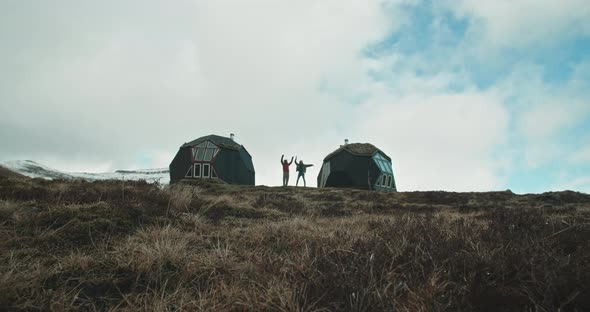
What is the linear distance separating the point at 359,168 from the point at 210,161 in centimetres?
1379

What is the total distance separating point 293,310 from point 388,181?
119ft


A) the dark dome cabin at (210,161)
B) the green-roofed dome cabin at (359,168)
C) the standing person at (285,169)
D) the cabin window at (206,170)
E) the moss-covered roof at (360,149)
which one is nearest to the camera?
the standing person at (285,169)

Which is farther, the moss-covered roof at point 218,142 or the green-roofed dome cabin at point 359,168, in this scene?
the moss-covered roof at point 218,142

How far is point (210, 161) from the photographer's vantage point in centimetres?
3466

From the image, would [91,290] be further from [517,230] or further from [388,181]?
[388,181]

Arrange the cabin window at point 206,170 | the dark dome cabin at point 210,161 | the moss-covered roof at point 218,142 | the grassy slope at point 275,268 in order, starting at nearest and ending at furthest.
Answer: the grassy slope at point 275,268 < the cabin window at point 206,170 < the dark dome cabin at point 210,161 < the moss-covered roof at point 218,142

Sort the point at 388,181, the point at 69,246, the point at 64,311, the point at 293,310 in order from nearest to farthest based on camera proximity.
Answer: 1. the point at 293,310
2. the point at 64,311
3. the point at 69,246
4. the point at 388,181

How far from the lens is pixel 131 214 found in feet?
18.3

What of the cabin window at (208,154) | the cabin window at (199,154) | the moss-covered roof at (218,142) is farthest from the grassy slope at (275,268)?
the moss-covered roof at (218,142)

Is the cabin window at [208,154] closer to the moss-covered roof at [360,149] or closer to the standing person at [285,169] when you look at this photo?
the standing person at [285,169]

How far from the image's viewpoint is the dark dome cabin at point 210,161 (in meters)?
34.7

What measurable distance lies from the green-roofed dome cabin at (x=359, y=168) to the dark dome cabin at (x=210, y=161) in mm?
8936

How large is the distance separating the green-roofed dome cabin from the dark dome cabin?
894cm

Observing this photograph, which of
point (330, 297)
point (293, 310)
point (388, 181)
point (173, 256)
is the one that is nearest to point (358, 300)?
point (330, 297)
